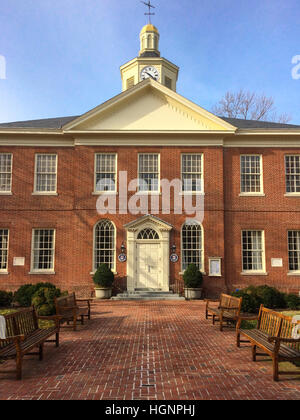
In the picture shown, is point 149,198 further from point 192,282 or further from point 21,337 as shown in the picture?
point 21,337

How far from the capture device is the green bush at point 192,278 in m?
15.9

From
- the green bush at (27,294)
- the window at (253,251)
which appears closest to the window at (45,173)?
the green bush at (27,294)

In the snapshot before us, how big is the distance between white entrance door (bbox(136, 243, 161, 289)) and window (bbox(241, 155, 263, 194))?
5.36 m

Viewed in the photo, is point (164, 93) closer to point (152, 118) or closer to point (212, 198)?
point (152, 118)

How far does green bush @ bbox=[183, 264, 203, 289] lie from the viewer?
15891 mm

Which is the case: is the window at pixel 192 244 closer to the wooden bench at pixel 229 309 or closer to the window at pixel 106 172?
the window at pixel 106 172

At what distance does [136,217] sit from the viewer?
17.2m

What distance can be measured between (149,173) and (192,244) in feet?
13.4

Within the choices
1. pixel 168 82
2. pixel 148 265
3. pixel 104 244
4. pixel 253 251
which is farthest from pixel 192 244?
pixel 168 82

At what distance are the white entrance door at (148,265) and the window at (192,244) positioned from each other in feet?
4.17

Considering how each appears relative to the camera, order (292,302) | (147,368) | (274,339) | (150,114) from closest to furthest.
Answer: (274,339), (147,368), (292,302), (150,114)

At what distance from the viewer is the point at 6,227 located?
56.9 ft
